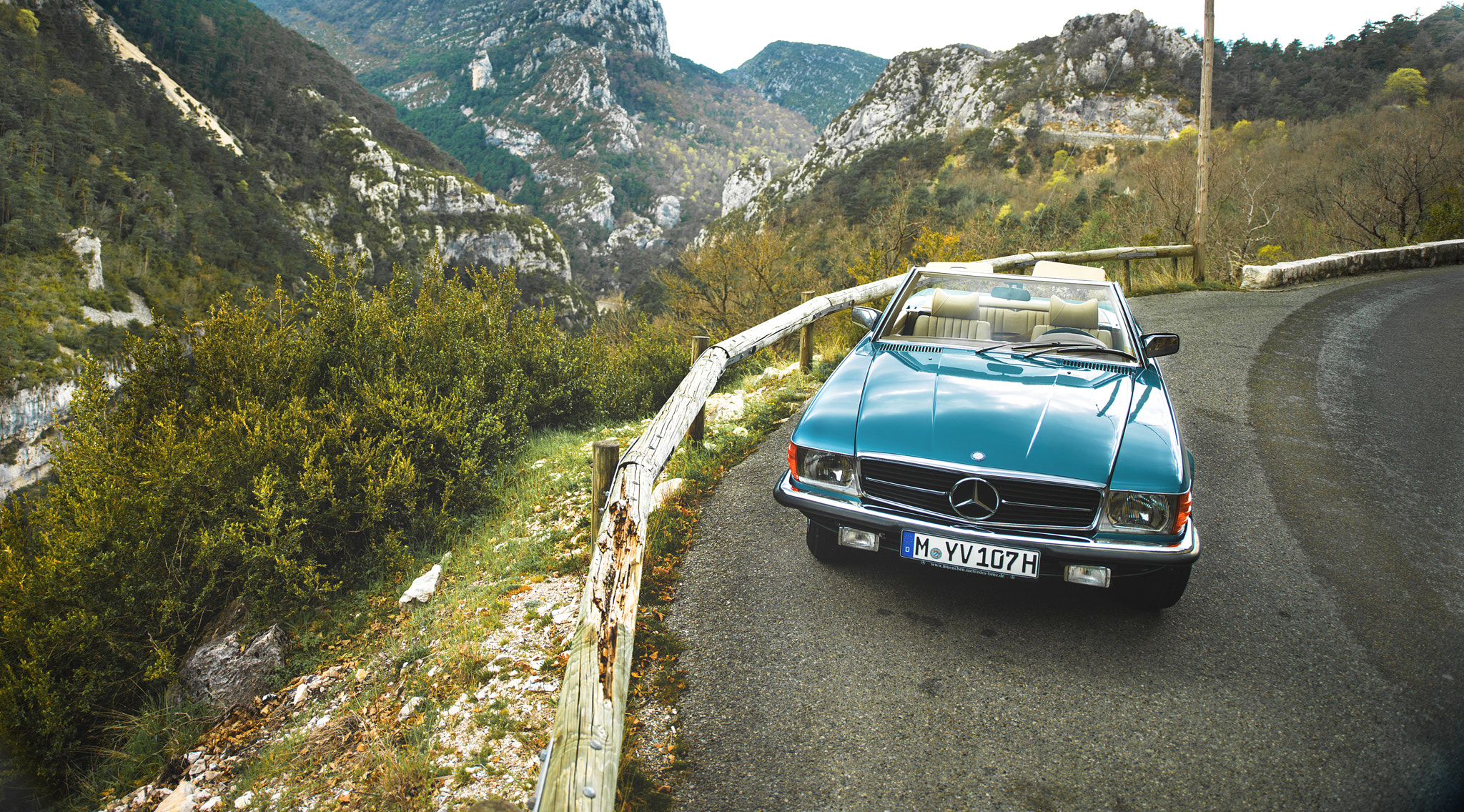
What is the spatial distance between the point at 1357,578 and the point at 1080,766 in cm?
221

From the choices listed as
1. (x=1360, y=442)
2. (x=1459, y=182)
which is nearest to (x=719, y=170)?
(x=1459, y=182)

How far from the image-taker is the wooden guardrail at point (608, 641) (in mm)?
1706

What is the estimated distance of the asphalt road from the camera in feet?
6.68

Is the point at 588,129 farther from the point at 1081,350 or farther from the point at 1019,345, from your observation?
the point at 1081,350

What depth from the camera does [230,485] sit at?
4.49 metres

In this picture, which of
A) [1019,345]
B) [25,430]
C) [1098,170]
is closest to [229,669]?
[1019,345]

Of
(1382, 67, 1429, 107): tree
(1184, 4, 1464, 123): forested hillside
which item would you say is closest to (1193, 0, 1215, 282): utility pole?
(1382, 67, 1429, 107): tree

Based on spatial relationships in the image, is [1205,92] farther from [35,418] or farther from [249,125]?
[249,125]

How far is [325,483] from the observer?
4578mm

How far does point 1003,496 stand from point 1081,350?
1.35m

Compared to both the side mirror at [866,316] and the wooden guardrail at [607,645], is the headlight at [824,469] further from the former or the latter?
the side mirror at [866,316]

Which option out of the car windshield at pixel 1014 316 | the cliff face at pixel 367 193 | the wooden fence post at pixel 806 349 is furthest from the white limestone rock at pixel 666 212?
the car windshield at pixel 1014 316

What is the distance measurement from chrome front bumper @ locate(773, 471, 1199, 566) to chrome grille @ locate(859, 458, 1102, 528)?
2.1 inches

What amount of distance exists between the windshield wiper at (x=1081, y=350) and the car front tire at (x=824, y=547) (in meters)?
1.44
